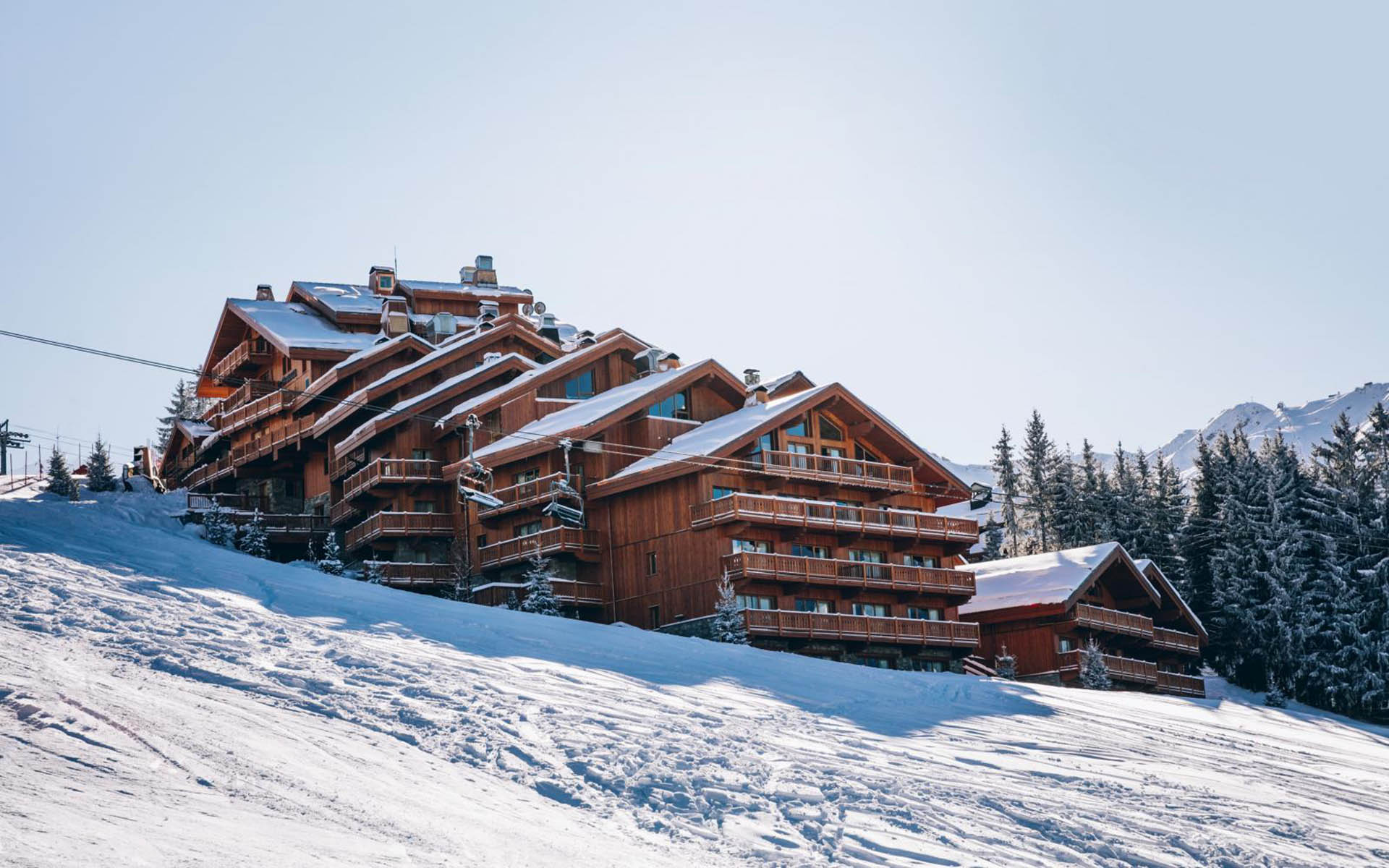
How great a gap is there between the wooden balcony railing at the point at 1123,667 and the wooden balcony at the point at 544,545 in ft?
58.7

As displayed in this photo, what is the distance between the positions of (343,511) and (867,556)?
21.8 m

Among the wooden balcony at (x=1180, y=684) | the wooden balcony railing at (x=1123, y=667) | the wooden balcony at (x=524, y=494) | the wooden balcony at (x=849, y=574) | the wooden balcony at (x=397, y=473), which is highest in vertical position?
the wooden balcony at (x=397, y=473)

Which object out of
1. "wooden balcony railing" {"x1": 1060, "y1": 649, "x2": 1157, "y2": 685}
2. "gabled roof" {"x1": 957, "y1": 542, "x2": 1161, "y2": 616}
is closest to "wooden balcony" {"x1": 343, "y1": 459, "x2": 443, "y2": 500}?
"gabled roof" {"x1": 957, "y1": 542, "x2": 1161, "y2": 616}

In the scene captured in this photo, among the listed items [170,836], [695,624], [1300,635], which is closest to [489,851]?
[170,836]

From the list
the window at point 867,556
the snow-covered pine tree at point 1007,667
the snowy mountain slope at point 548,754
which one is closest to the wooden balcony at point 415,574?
the window at point 867,556

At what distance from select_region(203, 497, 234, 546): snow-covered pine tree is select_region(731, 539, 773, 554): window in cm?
2037

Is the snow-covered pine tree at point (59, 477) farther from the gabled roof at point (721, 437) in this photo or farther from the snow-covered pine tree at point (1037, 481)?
the snow-covered pine tree at point (1037, 481)

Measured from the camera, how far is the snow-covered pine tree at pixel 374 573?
50375mm

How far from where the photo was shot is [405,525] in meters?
54.6

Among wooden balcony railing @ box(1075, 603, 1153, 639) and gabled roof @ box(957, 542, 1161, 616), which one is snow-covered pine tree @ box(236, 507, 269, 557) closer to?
gabled roof @ box(957, 542, 1161, 616)

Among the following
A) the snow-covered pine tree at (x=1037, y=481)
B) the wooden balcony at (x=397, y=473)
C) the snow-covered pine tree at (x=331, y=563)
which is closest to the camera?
the snow-covered pine tree at (x=331, y=563)

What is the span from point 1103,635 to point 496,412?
25016mm

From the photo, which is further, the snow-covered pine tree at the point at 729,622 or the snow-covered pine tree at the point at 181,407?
the snow-covered pine tree at the point at 181,407

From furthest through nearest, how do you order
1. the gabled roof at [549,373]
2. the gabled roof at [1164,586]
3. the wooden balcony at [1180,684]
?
the gabled roof at [1164,586] → the wooden balcony at [1180,684] → the gabled roof at [549,373]
